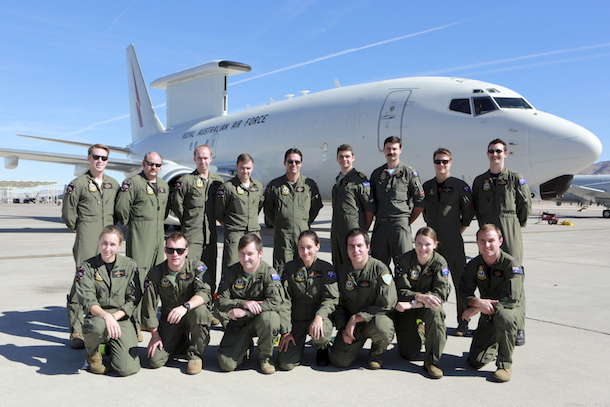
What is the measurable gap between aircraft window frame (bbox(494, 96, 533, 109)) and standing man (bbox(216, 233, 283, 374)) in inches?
260

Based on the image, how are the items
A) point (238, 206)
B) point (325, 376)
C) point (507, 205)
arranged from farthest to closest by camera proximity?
point (238, 206) < point (507, 205) < point (325, 376)

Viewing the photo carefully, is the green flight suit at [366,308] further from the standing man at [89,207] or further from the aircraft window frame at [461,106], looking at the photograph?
the aircraft window frame at [461,106]

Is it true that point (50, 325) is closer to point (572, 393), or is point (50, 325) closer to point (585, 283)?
point (572, 393)

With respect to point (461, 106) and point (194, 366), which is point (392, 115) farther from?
point (194, 366)

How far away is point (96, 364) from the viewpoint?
345cm

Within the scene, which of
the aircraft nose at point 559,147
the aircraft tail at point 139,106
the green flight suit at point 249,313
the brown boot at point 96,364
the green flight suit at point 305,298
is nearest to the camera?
the brown boot at point 96,364

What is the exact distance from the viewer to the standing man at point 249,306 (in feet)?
11.7

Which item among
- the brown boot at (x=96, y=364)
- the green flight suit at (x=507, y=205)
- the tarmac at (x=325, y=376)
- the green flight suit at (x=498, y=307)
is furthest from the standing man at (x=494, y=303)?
the brown boot at (x=96, y=364)

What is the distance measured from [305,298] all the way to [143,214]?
1905mm

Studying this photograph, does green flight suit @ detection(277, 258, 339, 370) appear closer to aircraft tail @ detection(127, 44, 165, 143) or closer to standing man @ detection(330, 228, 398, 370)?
standing man @ detection(330, 228, 398, 370)

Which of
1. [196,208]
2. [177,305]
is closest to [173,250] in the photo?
[177,305]

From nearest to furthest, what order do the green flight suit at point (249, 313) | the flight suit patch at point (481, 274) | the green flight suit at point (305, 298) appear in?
the green flight suit at point (249, 313), the green flight suit at point (305, 298), the flight suit patch at point (481, 274)

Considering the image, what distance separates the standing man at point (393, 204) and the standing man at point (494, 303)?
3.26 ft

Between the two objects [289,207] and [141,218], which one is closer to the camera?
[141,218]
